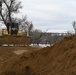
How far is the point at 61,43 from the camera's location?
11469mm

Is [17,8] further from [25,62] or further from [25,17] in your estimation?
[25,62]

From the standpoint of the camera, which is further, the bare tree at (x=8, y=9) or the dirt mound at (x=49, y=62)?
the bare tree at (x=8, y=9)

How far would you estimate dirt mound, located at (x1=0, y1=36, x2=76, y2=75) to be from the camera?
946 cm

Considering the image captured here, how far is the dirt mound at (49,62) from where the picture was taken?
9461 mm

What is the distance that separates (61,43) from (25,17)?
165 feet

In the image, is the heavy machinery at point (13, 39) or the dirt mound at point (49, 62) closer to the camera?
the dirt mound at point (49, 62)

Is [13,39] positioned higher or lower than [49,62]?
lower

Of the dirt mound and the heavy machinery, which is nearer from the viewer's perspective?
the dirt mound

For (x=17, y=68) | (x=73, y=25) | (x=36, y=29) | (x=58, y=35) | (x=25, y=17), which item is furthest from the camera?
(x=36, y=29)

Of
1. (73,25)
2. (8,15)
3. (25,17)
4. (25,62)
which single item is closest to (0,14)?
(8,15)

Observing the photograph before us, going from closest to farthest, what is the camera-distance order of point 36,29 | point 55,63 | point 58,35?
point 55,63
point 58,35
point 36,29

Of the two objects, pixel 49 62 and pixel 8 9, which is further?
pixel 8 9

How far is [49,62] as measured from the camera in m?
10.7

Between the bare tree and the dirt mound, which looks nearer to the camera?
the dirt mound
